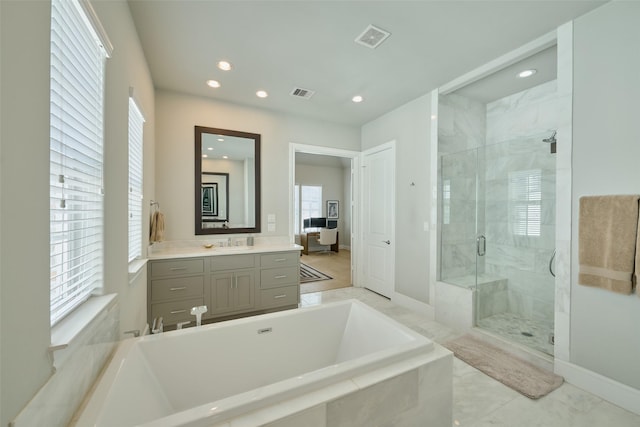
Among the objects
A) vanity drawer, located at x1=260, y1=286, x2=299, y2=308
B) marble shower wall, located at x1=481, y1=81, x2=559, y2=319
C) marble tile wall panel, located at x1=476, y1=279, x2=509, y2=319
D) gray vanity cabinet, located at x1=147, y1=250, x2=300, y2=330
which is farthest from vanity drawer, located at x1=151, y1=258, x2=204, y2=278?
marble shower wall, located at x1=481, y1=81, x2=559, y2=319

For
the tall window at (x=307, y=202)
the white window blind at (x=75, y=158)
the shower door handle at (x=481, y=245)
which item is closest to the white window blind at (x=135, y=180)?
the white window blind at (x=75, y=158)

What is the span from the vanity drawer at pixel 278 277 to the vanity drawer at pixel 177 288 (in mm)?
695

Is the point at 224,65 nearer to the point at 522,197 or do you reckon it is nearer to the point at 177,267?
the point at 177,267

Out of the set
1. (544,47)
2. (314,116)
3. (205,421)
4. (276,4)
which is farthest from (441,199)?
(205,421)

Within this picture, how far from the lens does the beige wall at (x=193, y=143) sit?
307cm

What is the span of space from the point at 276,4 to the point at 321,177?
6.48 m

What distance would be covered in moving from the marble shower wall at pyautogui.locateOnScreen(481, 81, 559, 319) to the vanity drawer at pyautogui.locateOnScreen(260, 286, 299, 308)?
2601 millimetres

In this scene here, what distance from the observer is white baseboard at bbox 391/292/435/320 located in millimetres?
3126

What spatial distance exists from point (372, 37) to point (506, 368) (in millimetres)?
2995

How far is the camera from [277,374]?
1.77m

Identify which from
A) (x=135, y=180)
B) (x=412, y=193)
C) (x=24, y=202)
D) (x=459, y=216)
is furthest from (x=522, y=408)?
(x=135, y=180)

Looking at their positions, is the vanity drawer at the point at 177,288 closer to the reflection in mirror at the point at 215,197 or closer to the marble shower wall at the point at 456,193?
the reflection in mirror at the point at 215,197

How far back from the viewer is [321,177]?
8.27 meters

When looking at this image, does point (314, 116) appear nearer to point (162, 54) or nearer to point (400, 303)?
point (162, 54)
